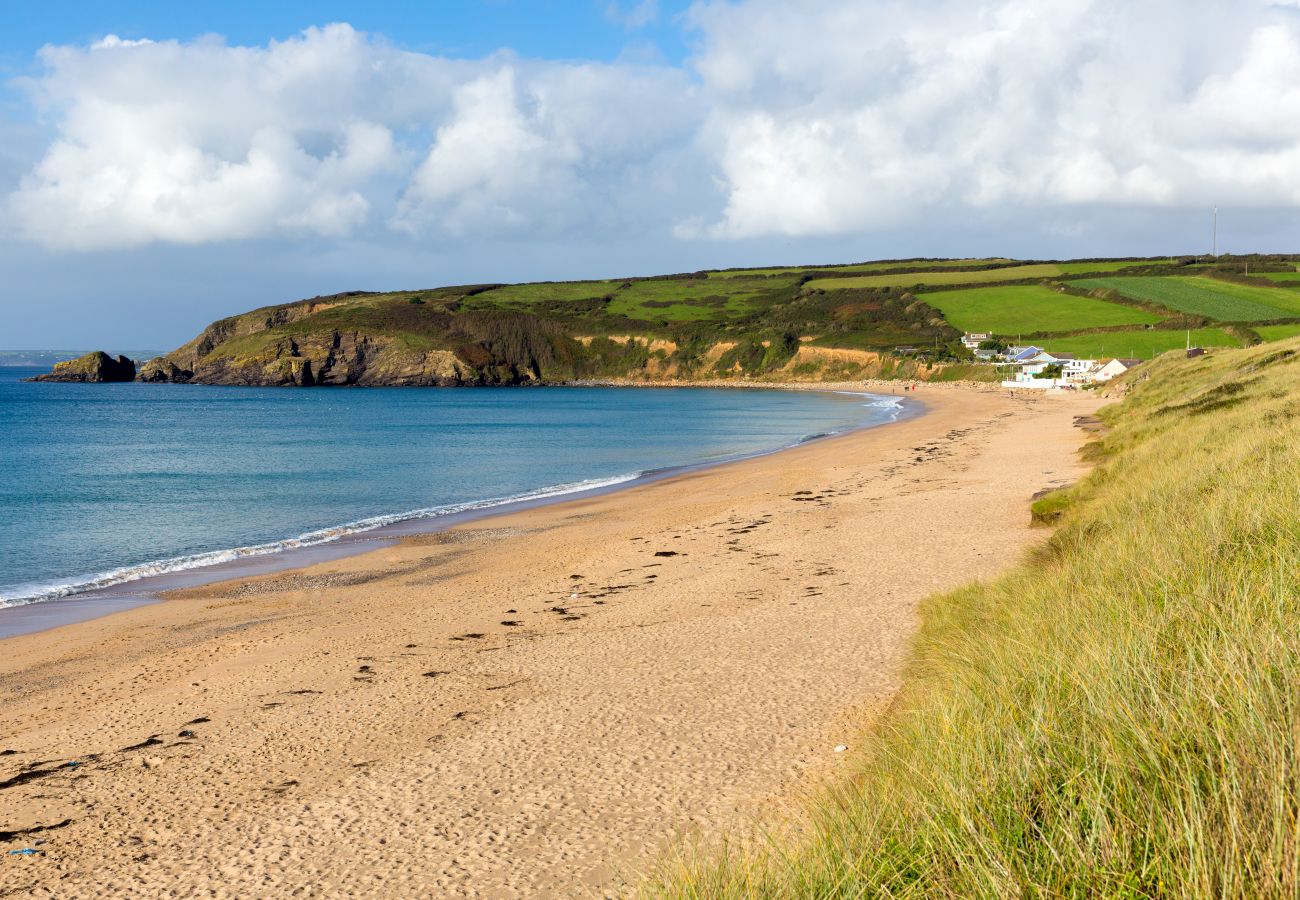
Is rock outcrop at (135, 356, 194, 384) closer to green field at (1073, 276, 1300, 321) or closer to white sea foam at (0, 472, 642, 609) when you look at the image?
green field at (1073, 276, 1300, 321)

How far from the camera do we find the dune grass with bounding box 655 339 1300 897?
3.15m

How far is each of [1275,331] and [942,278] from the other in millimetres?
69936

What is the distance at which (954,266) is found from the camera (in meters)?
177

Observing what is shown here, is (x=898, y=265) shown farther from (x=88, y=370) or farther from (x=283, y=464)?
(x=283, y=464)

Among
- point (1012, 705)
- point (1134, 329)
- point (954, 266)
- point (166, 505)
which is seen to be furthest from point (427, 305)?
point (1012, 705)

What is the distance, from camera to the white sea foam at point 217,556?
1675 cm

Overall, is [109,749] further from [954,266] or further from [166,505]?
[954,266]

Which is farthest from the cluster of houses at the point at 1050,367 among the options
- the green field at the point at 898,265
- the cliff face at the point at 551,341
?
the green field at the point at 898,265

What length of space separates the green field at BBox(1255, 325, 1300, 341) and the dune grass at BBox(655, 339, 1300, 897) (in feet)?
334

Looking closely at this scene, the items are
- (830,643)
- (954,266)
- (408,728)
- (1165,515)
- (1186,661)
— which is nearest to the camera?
(1186,661)

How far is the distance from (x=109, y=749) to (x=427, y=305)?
164118 millimetres

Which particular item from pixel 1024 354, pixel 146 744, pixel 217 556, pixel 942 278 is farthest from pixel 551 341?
pixel 146 744

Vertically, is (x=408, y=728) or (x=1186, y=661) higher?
(x=1186, y=661)

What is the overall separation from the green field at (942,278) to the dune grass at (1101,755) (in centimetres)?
15587
